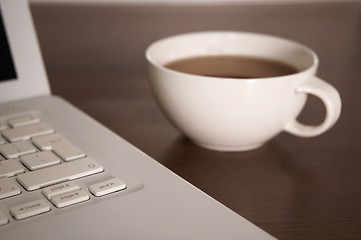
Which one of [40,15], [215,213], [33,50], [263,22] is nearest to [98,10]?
[40,15]

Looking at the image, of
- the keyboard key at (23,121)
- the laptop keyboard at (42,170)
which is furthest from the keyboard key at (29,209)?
the keyboard key at (23,121)

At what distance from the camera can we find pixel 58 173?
32 centimetres

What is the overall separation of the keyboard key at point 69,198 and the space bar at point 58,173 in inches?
0.7

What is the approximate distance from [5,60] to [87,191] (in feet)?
0.63

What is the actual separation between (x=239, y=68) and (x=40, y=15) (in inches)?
19.2

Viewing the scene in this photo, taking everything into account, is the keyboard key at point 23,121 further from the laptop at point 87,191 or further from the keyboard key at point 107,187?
the keyboard key at point 107,187

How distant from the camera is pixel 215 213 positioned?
0.94 feet

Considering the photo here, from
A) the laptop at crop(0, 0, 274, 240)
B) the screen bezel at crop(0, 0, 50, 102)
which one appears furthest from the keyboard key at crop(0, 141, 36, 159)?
the screen bezel at crop(0, 0, 50, 102)

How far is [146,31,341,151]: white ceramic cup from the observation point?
38 cm

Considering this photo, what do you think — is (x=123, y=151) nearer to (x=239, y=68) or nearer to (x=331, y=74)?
(x=239, y=68)

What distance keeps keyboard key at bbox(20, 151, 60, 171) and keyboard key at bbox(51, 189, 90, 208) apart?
0.04 metres

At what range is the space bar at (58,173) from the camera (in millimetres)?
310

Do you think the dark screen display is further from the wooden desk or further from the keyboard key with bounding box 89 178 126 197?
the keyboard key with bounding box 89 178 126 197

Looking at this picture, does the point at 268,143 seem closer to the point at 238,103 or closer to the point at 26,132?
the point at 238,103
